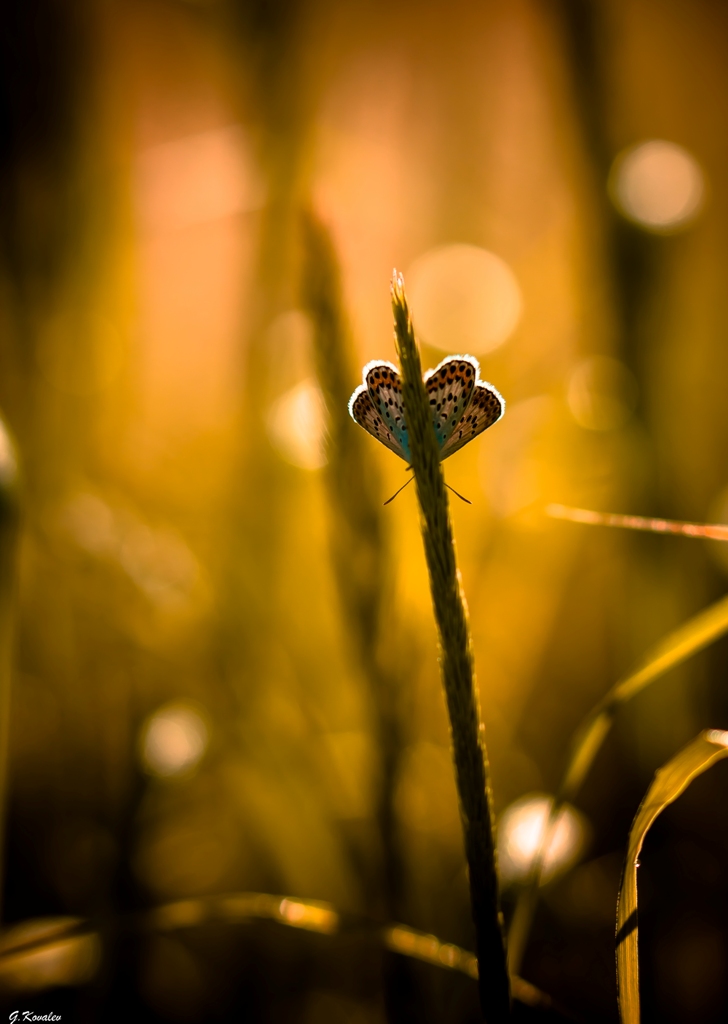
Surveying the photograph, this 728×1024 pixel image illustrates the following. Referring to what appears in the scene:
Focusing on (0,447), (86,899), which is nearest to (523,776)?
(86,899)

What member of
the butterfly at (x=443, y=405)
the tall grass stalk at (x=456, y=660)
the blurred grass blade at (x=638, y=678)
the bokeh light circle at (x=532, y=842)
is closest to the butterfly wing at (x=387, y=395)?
the butterfly at (x=443, y=405)

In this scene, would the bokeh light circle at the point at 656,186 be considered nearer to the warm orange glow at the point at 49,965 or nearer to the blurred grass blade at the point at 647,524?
the blurred grass blade at the point at 647,524

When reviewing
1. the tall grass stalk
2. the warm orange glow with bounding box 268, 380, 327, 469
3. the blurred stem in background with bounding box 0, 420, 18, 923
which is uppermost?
the warm orange glow with bounding box 268, 380, 327, 469

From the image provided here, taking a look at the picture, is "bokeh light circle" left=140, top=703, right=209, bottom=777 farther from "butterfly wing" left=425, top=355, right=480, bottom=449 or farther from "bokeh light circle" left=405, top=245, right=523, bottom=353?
"bokeh light circle" left=405, top=245, right=523, bottom=353

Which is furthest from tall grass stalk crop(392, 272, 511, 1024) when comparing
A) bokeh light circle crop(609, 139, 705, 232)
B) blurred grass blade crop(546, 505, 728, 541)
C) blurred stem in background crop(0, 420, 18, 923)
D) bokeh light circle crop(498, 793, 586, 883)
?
bokeh light circle crop(609, 139, 705, 232)

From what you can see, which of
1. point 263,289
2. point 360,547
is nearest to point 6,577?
point 360,547

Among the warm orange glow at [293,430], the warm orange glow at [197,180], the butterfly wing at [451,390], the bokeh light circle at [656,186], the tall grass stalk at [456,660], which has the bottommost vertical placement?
the tall grass stalk at [456,660]
